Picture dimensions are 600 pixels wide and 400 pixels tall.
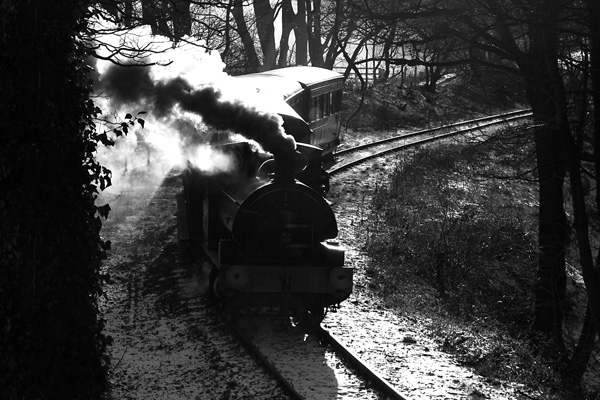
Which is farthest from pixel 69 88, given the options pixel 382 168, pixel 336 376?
pixel 382 168

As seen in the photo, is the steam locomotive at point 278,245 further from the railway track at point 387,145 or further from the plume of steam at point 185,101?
the railway track at point 387,145

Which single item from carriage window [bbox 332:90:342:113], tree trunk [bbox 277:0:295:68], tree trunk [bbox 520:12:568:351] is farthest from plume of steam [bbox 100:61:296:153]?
tree trunk [bbox 277:0:295:68]

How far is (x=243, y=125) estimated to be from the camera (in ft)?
34.6

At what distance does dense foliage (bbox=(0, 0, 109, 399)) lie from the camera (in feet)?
22.3

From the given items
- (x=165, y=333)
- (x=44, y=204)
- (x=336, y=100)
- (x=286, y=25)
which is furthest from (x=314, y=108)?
(x=44, y=204)

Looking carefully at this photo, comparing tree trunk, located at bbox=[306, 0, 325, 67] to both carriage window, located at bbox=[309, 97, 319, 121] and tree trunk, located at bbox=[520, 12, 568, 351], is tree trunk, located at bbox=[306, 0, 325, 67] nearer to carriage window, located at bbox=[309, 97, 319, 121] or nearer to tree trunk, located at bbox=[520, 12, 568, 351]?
carriage window, located at bbox=[309, 97, 319, 121]

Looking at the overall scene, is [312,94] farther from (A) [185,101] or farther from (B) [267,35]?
(B) [267,35]

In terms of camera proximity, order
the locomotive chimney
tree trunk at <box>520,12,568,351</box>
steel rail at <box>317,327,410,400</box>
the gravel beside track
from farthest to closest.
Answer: tree trunk at <box>520,12,568,351</box> → the locomotive chimney → the gravel beside track → steel rail at <box>317,327,410,400</box>

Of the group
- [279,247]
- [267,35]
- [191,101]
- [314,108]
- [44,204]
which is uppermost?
[267,35]

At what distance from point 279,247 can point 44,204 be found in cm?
383

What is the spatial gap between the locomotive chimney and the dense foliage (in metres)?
3.05

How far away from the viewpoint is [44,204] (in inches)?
276

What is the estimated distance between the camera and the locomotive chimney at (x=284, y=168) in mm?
9977

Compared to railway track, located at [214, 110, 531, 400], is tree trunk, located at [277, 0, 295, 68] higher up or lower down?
higher up
